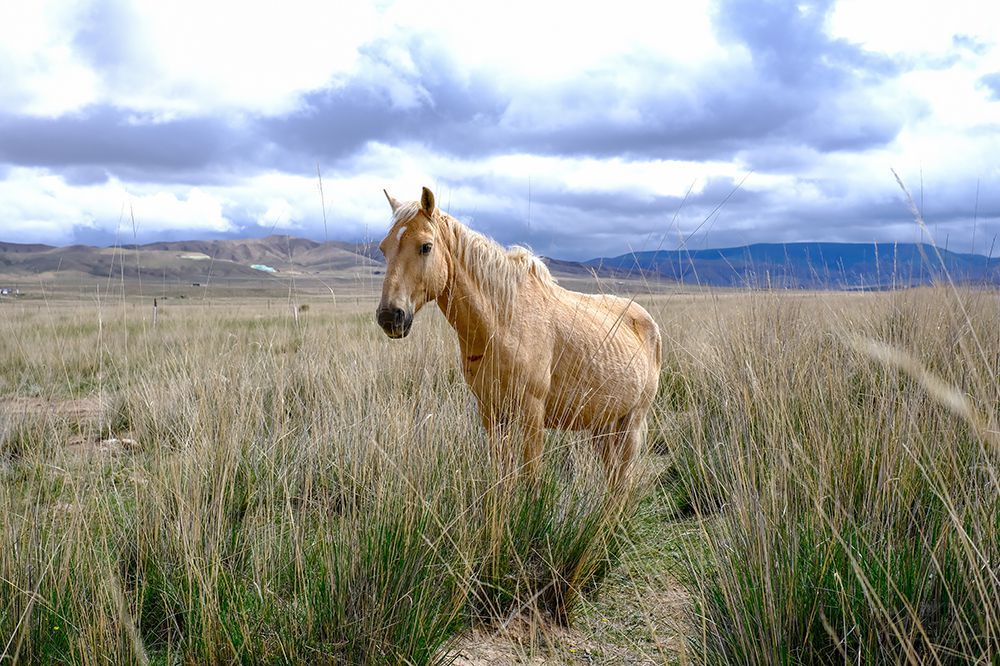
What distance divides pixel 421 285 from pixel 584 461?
1.14m

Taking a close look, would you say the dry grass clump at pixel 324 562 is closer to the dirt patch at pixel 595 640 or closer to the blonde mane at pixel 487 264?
the dirt patch at pixel 595 640

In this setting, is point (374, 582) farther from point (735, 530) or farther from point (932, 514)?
point (932, 514)

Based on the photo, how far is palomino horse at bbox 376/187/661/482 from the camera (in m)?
2.82

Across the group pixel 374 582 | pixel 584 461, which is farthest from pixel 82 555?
pixel 584 461

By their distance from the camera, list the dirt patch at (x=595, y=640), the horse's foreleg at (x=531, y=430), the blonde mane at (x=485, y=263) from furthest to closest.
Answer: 1. the blonde mane at (x=485, y=263)
2. the horse's foreleg at (x=531, y=430)
3. the dirt patch at (x=595, y=640)

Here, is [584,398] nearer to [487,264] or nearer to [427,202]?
[487,264]

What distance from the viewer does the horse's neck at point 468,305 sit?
303cm

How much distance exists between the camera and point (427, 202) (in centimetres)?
287

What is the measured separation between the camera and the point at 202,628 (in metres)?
1.96

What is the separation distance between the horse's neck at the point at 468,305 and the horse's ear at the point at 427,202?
209 mm

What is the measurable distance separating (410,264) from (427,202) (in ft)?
0.99

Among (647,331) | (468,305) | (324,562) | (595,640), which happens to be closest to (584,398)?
(468,305)

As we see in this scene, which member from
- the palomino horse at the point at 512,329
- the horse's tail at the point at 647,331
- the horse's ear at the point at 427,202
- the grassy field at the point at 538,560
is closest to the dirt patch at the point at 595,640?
the grassy field at the point at 538,560

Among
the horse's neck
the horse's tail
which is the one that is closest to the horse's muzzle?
the horse's neck
